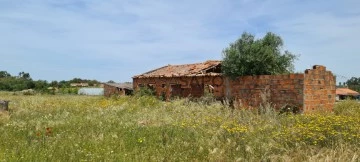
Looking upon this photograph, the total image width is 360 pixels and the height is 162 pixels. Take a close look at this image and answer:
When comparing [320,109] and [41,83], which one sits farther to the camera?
[41,83]

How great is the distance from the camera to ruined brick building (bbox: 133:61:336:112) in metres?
13.4

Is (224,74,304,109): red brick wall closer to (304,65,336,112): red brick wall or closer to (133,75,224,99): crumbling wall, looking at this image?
(304,65,336,112): red brick wall

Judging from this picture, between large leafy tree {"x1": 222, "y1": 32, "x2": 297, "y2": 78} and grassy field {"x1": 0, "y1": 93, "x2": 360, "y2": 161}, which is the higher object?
large leafy tree {"x1": 222, "y1": 32, "x2": 297, "y2": 78}

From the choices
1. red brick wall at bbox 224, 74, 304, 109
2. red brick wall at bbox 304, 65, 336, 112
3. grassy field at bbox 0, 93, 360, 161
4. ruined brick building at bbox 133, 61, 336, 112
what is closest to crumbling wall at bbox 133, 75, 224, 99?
ruined brick building at bbox 133, 61, 336, 112

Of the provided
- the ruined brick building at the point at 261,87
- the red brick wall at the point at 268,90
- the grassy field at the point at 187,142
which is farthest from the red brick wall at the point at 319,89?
the grassy field at the point at 187,142

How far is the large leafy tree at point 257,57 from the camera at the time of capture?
15445mm

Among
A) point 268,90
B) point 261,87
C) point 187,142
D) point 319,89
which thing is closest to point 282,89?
point 268,90

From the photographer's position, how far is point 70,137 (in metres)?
7.51

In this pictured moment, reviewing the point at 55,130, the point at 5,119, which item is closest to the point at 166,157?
the point at 55,130

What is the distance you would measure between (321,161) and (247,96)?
33.6ft

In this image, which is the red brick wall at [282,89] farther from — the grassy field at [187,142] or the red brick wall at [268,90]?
the grassy field at [187,142]

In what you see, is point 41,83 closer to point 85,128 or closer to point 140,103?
point 140,103

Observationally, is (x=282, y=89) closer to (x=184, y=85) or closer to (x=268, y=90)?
(x=268, y=90)

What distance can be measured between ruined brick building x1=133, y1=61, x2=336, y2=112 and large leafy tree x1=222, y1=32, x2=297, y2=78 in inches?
20.1
